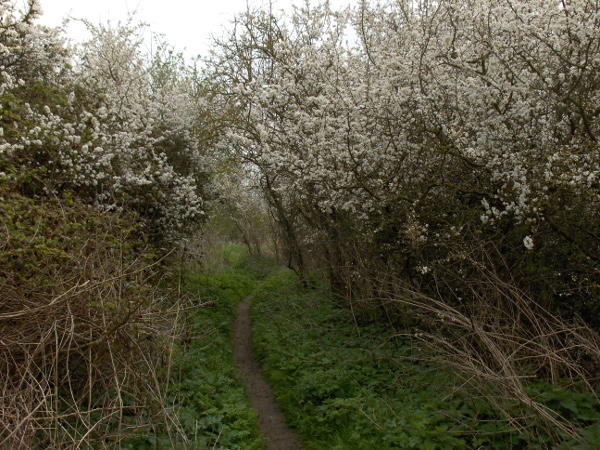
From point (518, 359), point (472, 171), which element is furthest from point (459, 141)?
point (518, 359)

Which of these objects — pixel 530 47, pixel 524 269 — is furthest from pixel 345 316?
pixel 530 47

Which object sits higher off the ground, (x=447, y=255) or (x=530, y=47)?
(x=530, y=47)

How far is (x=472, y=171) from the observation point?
7.22 metres

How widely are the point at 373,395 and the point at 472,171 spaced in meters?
3.24

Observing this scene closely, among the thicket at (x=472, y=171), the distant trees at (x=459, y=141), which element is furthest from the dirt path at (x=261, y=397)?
the distant trees at (x=459, y=141)

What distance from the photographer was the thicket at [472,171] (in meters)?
5.71

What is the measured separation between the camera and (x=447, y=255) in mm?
7414

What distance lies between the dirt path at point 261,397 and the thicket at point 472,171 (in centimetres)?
200

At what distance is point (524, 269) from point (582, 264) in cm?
68

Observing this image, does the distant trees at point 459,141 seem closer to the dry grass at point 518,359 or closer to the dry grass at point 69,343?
the dry grass at point 518,359

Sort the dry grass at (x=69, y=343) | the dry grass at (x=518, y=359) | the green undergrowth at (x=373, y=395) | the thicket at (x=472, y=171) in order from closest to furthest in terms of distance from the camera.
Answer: the dry grass at (x=69, y=343) < the dry grass at (x=518, y=359) < the green undergrowth at (x=373, y=395) < the thicket at (x=472, y=171)

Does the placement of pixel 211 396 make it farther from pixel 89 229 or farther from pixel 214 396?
pixel 89 229

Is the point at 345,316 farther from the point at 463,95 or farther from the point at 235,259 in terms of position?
the point at 235,259

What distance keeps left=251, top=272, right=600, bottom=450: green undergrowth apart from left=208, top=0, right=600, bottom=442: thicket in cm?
24
